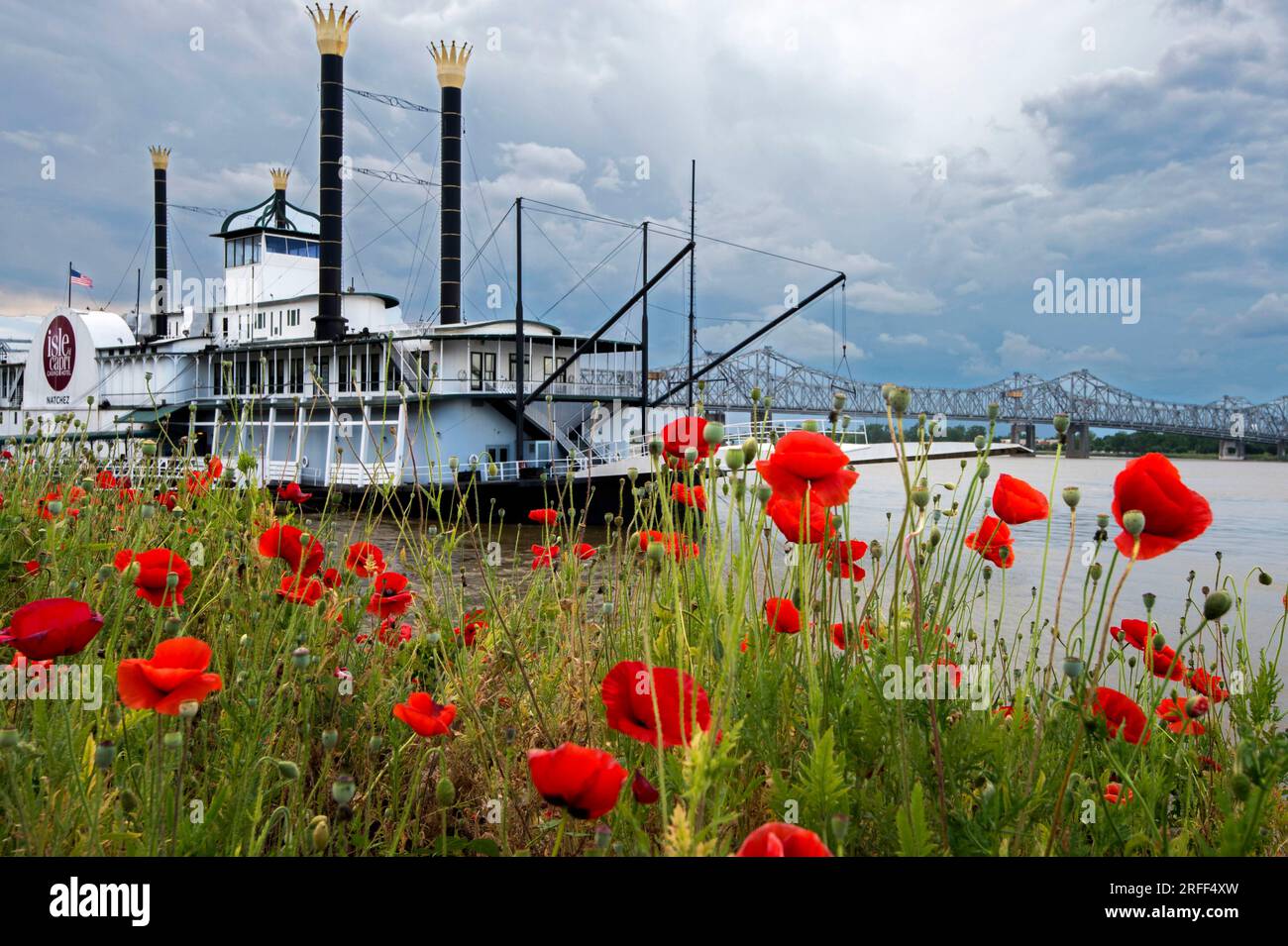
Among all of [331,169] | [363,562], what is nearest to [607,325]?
[331,169]

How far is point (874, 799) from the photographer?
44.3 inches

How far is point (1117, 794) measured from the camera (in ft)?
5.05

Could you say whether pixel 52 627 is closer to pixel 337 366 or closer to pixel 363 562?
pixel 363 562

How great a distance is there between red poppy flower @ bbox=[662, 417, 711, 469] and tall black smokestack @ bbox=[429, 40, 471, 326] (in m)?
28.4

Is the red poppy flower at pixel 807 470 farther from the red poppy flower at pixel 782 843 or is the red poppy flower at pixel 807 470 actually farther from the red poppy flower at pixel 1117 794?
the red poppy flower at pixel 1117 794

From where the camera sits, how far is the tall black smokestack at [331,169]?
24.2 metres

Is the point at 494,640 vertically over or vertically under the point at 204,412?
under

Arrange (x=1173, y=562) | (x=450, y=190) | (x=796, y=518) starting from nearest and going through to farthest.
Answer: (x=796, y=518) → (x=1173, y=562) → (x=450, y=190)

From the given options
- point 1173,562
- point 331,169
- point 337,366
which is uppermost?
point 331,169

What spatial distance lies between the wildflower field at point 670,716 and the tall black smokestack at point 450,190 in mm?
27822

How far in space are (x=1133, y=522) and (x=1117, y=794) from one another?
812 mm

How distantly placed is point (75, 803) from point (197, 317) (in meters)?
31.1
